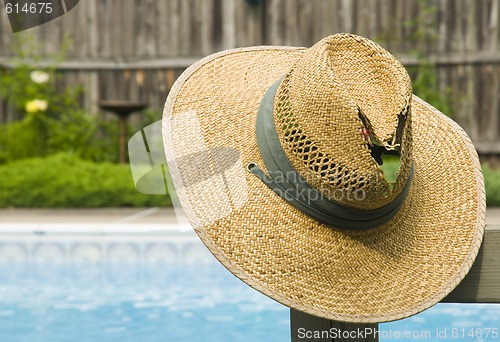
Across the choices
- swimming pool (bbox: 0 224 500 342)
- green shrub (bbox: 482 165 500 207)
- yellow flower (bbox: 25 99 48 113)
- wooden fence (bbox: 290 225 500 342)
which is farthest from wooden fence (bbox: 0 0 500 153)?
wooden fence (bbox: 290 225 500 342)

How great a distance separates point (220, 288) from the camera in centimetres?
571

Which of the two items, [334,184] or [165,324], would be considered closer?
[334,184]

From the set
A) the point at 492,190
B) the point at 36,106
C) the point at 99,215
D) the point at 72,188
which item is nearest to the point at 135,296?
the point at 99,215

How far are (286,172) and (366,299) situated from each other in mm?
301

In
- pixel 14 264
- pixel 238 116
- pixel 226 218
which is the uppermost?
pixel 238 116

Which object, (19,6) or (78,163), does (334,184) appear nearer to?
(78,163)

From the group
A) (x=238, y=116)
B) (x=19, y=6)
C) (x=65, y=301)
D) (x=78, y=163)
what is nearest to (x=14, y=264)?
(x=65, y=301)

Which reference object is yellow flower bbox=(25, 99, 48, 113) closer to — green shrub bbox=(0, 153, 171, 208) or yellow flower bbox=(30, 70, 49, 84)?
yellow flower bbox=(30, 70, 49, 84)

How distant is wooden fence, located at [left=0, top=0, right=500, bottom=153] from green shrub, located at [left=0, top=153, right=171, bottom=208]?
1.65 meters

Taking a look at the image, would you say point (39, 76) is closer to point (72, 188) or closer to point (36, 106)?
point (36, 106)

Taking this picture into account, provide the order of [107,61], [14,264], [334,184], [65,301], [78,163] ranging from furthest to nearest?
[107,61] → [78,163] → [14,264] → [65,301] → [334,184]

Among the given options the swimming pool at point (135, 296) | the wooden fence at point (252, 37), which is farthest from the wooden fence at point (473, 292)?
the wooden fence at point (252, 37)

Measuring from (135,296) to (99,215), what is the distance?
6.60 feet

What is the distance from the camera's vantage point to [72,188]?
318 inches
